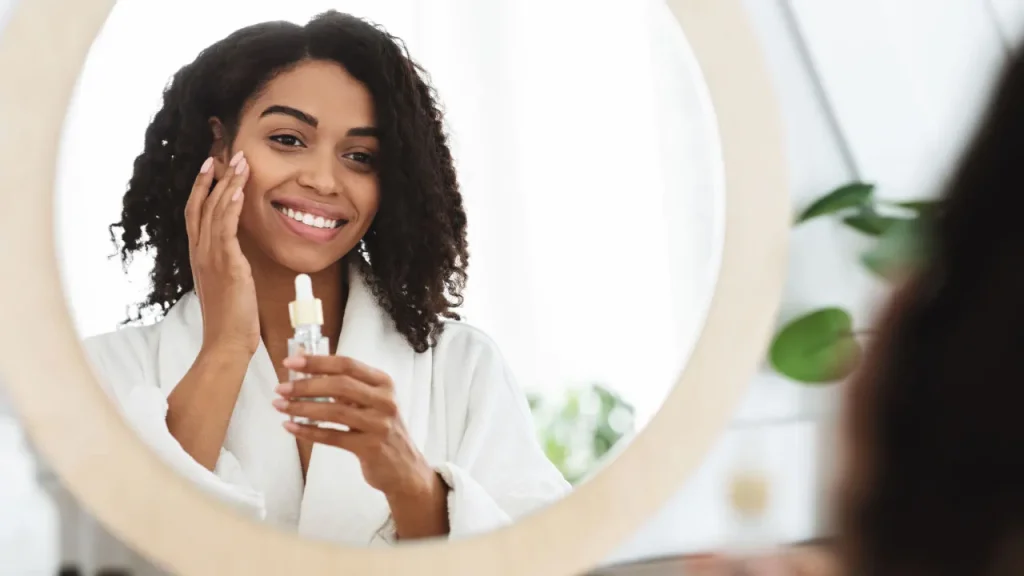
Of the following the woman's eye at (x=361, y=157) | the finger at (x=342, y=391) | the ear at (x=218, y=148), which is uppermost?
the ear at (x=218, y=148)

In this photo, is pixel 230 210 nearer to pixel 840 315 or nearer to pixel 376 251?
pixel 376 251

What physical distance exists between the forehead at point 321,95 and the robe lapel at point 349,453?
108 mm

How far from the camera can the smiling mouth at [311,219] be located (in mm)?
688

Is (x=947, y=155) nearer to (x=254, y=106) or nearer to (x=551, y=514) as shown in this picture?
(x=551, y=514)

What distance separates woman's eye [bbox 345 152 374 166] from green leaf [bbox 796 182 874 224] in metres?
0.38

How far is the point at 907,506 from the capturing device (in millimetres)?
238

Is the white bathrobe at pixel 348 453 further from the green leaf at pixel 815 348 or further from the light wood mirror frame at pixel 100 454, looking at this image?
the green leaf at pixel 815 348

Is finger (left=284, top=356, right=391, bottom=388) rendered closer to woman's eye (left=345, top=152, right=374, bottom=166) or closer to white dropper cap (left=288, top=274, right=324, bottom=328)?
white dropper cap (left=288, top=274, right=324, bottom=328)

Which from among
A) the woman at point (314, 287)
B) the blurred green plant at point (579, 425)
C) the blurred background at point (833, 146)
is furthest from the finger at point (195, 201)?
the blurred background at point (833, 146)

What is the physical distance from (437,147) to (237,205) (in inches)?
5.7

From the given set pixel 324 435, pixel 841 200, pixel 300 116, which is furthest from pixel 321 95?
pixel 841 200

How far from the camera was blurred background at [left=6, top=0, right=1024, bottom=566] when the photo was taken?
0.85m

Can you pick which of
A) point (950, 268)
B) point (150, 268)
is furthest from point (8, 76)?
point (950, 268)

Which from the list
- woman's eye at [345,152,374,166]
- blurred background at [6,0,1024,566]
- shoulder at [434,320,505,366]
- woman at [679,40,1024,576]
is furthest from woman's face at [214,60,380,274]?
woman at [679,40,1024,576]
